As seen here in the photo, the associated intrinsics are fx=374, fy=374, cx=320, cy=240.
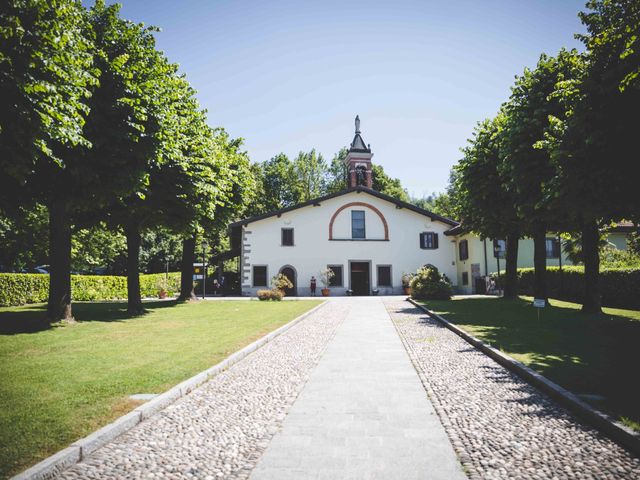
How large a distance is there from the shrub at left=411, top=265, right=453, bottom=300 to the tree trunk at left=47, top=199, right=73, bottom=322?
19.0 meters

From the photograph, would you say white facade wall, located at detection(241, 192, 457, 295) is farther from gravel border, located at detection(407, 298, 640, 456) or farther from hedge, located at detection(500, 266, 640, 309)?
gravel border, located at detection(407, 298, 640, 456)

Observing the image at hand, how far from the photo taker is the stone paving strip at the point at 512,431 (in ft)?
10.8

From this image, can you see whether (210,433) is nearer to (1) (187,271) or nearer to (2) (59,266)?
(2) (59,266)

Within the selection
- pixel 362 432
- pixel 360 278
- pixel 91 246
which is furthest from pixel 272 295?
pixel 362 432

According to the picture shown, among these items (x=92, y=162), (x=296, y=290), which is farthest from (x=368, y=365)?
(x=296, y=290)

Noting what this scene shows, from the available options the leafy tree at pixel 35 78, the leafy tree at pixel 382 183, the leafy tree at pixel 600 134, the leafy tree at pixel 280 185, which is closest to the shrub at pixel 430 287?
the leafy tree at pixel 600 134

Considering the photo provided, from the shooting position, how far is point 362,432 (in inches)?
162

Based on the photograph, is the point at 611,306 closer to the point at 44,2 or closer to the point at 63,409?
the point at 63,409

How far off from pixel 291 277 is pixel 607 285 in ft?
74.7

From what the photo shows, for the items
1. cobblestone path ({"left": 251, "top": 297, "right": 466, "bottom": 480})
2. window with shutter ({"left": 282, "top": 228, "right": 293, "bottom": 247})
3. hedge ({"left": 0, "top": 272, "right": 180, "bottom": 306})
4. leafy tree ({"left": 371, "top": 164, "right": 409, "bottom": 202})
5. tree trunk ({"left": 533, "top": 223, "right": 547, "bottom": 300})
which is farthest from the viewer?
leafy tree ({"left": 371, "top": 164, "right": 409, "bottom": 202})

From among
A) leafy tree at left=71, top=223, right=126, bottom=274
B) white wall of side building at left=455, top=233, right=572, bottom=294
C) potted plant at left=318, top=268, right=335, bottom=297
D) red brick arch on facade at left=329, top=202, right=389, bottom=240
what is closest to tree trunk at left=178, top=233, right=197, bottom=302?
leafy tree at left=71, top=223, right=126, bottom=274

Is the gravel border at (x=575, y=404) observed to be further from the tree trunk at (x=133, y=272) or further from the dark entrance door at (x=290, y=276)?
the dark entrance door at (x=290, y=276)

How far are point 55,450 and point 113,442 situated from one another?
0.54 meters

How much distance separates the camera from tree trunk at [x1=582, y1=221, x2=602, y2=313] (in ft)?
47.9
